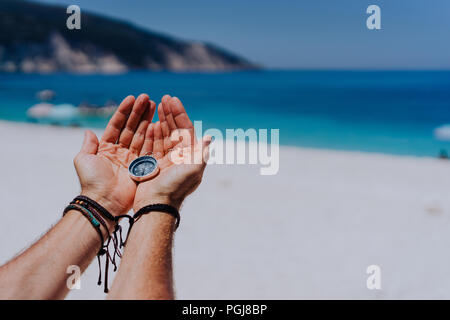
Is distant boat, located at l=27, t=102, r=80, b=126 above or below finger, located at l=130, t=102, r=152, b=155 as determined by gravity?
above

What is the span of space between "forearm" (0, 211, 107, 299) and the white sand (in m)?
1.72

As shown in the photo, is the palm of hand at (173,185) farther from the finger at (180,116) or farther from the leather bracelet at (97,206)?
the finger at (180,116)

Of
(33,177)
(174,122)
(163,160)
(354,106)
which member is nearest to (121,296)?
(163,160)

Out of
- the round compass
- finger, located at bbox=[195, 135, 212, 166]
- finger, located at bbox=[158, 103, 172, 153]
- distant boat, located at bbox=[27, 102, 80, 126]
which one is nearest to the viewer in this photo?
finger, located at bbox=[195, 135, 212, 166]

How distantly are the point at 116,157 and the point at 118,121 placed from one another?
319 mm

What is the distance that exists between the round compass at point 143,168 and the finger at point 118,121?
38 centimetres

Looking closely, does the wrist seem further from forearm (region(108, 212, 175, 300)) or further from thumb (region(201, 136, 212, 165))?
thumb (region(201, 136, 212, 165))

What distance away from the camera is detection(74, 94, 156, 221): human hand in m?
2.36

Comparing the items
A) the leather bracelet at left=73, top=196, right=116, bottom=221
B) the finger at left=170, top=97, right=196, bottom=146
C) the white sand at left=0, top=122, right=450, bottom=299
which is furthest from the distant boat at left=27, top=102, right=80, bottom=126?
the leather bracelet at left=73, top=196, right=116, bottom=221

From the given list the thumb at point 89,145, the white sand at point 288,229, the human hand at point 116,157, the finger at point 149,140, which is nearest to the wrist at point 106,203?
the human hand at point 116,157

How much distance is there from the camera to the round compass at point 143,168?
244 centimetres

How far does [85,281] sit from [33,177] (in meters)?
4.33

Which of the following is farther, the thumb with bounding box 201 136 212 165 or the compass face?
the compass face

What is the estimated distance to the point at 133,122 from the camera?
2.81 metres
